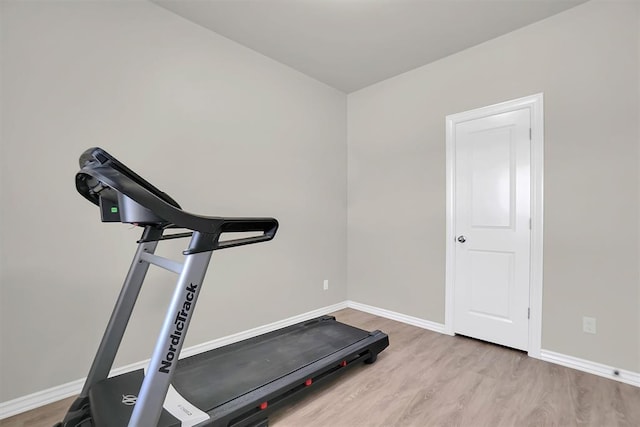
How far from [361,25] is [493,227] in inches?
82.8

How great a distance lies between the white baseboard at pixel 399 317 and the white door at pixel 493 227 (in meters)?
0.20

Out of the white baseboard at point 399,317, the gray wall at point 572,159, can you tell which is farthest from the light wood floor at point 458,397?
the white baseboard at point 399,317

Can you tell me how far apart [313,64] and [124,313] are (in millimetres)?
2794

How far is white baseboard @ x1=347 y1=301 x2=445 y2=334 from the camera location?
308cm

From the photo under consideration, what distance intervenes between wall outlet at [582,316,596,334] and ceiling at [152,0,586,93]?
2361mm

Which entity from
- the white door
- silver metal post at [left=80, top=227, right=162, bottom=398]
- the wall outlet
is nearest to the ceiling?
the white door

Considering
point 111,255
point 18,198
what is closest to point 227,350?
point 111,255

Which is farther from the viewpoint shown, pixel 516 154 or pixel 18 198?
pixel 516 154

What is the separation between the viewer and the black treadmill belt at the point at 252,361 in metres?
1.68

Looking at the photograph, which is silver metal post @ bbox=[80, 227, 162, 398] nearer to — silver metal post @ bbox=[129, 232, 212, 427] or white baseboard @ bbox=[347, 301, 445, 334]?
silver metal post @ bbox=[129, 232, 212, 427]

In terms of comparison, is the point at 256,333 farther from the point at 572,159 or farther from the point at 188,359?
the point at 572,159

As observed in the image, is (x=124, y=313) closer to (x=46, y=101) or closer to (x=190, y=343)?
(x=190, y=343)

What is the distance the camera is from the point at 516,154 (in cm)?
258

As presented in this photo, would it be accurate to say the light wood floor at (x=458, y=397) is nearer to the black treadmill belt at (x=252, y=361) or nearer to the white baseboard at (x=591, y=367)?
the white baseboard at (x=591, y=367)
